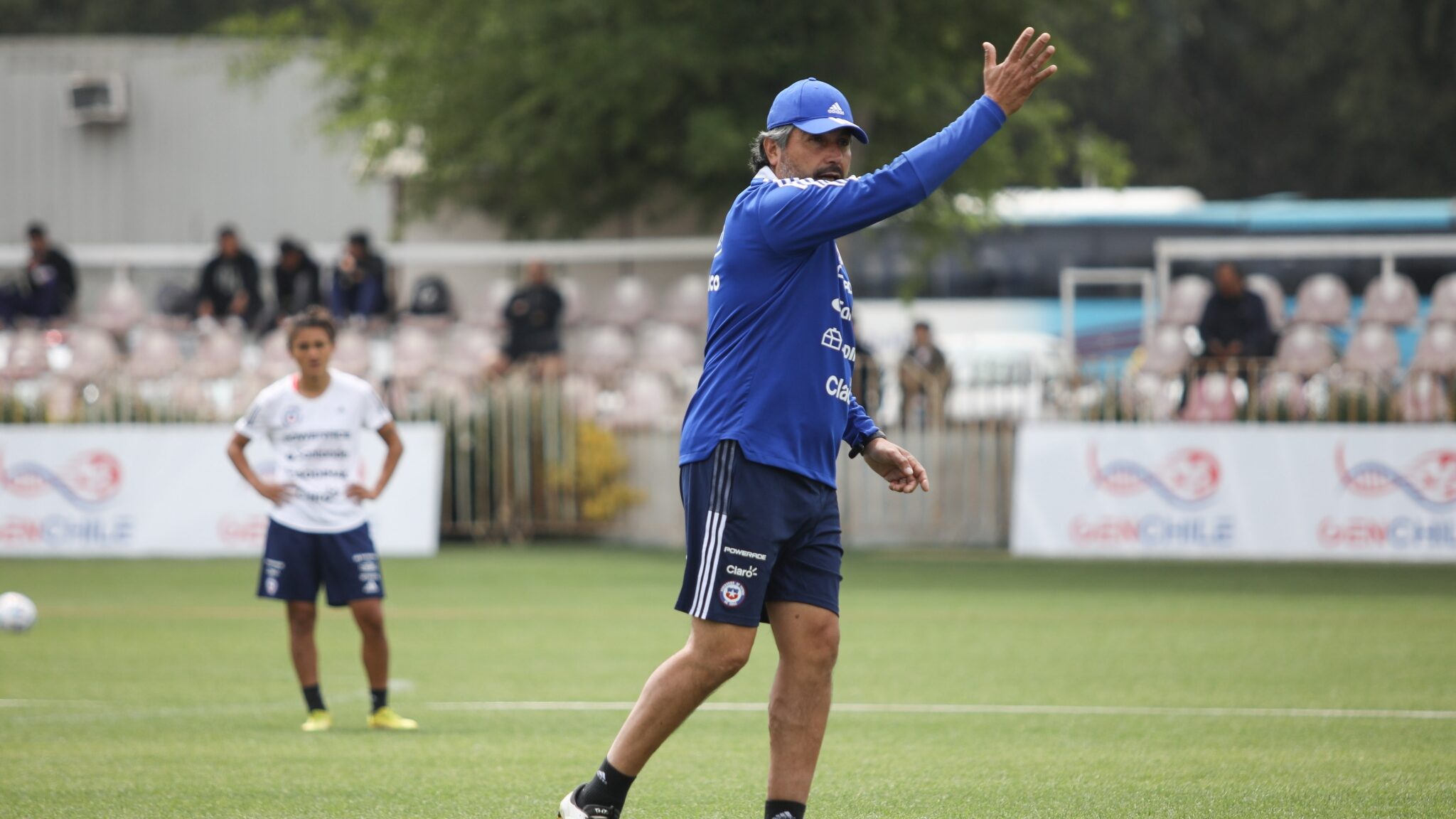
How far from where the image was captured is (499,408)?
21.6 meters

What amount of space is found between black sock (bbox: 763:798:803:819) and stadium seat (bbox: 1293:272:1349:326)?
17.8 metres

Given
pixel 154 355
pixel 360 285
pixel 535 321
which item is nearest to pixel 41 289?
pixel 154 355

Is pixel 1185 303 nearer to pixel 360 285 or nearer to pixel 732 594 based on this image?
pixel 360 285

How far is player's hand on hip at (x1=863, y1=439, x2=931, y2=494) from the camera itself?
19.4 ft

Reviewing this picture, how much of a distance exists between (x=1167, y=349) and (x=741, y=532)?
1684 centimetres

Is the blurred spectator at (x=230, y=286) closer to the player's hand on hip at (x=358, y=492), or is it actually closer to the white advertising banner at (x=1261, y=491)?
the white advertising banner at (x=1261, y=491)

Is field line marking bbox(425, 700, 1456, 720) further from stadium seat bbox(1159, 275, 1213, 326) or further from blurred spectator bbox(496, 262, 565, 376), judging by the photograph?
stadium seat bbox(1159, 275, 1213, 326)

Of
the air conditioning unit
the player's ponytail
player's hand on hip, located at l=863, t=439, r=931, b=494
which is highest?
the air conditioning unit

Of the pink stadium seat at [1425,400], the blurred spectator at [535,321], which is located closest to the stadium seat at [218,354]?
the blurred spectator at [535,321]

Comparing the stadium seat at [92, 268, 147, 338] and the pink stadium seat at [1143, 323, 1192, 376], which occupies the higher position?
the stadium seat at [92, 268, 147, 338]

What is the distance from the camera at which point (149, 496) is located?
19.6 m

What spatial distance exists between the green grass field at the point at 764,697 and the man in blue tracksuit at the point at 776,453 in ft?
3.87

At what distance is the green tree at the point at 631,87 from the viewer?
22.7 metres

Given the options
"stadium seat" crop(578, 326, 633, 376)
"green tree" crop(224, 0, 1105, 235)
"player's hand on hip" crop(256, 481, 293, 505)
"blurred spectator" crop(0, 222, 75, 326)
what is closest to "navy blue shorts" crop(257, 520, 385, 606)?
"player's hand on hip" crop(256, 481, 293, 505)
